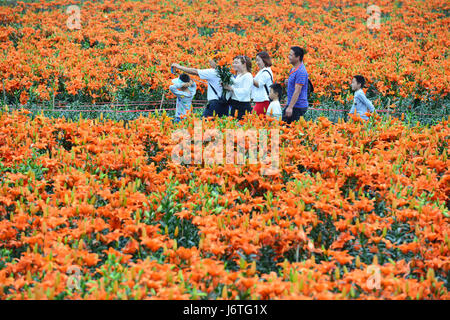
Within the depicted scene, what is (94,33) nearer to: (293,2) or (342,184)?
(293,2)

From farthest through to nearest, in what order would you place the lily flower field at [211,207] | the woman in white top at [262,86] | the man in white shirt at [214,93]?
the woman in white top at [262,86] → the man in white shirt at [214,93] → the lily flower field at [211,207]

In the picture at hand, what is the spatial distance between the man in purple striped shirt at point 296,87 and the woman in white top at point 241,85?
0.55 m

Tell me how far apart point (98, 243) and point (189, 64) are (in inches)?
243

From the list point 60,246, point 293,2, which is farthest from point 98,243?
point 293,2

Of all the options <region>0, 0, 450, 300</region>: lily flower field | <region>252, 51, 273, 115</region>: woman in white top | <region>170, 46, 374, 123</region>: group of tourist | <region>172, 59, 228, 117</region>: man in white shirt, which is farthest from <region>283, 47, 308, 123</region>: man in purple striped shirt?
<region>172, 59, 228, 117</region>: man in white shirt

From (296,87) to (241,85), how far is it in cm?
72

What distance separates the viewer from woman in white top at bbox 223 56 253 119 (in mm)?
5852

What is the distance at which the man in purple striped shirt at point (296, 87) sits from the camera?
5.77 metres

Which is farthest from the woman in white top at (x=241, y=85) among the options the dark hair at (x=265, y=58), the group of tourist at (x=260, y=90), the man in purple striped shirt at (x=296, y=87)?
the man in purple striped shirt at (x=296, y=87)

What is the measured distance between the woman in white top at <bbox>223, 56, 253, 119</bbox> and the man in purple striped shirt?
551mm

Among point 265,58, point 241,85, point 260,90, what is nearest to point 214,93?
point 241,85

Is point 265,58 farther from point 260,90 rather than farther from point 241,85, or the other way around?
point 241,85

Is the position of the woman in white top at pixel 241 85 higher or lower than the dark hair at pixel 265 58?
lower

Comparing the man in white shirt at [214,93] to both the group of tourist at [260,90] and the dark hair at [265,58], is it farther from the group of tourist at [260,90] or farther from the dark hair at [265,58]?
the dark hair at [265,58]
